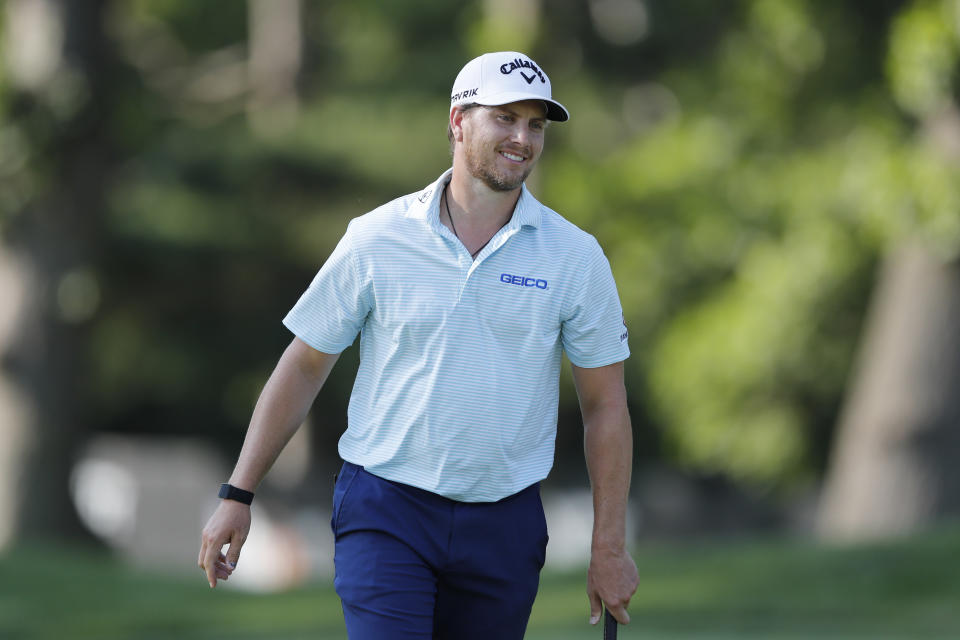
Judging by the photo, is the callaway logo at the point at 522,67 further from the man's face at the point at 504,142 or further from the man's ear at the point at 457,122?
the man's ear at the point at 457,122

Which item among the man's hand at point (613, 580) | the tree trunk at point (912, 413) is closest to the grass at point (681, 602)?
the tree trunk at point (912, 413)

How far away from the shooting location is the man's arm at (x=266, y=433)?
416 cm

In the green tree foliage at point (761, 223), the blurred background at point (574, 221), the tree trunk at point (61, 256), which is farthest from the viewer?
the tree trunk at point (61, 256)

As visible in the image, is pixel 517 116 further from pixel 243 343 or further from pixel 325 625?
pixel 243 343

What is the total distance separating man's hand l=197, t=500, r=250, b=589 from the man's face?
1.10m

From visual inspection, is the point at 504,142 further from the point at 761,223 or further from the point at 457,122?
the point at 761,223

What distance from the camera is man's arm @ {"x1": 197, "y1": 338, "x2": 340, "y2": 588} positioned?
416 cm

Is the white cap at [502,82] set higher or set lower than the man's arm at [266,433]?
higher

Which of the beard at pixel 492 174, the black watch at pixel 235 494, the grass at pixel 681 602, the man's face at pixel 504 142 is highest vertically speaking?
the man's face at pixel 504 142

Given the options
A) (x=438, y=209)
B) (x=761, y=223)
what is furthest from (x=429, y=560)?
(x=761, y=223)

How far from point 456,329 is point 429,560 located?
60cm

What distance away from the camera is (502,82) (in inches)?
159

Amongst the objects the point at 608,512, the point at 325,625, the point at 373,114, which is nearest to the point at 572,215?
the point at 373,114

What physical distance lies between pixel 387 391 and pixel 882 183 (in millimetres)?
10617
